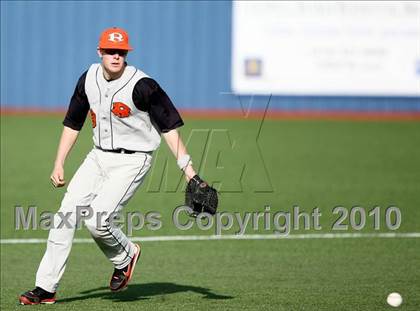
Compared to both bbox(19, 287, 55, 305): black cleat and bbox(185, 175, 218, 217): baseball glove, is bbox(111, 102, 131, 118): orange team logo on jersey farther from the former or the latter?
bbox(19, 287, 55, 305): black cleat

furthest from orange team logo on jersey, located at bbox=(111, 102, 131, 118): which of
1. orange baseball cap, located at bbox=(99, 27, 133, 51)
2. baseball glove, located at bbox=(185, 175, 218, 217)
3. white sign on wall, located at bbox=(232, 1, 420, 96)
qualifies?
white sign on wall, located at bbox=(232, 1, 420, 96)

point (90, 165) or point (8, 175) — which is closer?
point (90, 165)

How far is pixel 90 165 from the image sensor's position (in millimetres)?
7422

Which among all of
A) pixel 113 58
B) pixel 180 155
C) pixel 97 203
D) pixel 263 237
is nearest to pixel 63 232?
pixel 97 203

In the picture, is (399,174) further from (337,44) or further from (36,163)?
(337,44)

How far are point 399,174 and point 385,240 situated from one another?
16.5ft


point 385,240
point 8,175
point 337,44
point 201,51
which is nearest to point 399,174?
point 385,240

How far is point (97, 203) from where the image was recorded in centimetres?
723

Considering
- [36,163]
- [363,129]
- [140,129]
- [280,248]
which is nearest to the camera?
Answer: [140,129]

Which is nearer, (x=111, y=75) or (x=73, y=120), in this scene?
(x=111, y=75)

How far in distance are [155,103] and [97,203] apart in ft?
2.80

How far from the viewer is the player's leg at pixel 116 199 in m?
7.19

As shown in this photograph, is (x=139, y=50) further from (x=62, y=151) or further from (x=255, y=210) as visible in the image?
(x=62, y=151)

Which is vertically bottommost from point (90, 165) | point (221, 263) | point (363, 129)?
point (363, 129)
